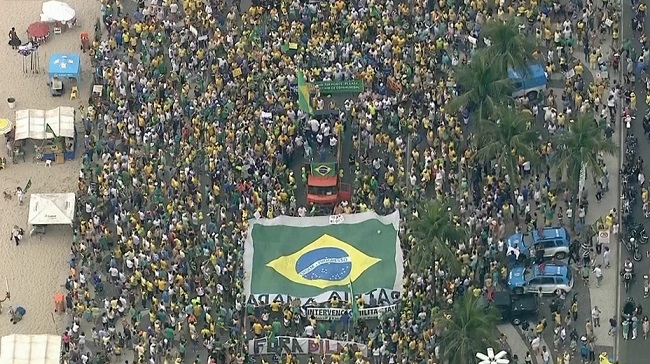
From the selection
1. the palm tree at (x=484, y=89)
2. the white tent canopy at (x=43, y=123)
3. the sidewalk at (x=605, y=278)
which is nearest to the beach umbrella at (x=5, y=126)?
the white tent canopy at (x=43, y=123)

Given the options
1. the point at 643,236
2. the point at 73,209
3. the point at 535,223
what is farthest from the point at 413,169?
the point at 73,209

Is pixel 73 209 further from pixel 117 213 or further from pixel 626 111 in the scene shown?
pixel 626 111

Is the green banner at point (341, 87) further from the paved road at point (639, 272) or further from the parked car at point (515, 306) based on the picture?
the parked car at point (515, 306)

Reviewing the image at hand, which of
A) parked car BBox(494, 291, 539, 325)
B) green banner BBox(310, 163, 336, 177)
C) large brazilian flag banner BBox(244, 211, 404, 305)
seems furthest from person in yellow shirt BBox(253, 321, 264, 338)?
parked car BBox(494, 291, 539, 325)

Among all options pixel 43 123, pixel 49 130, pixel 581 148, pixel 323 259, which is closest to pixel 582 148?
pixel 581 148

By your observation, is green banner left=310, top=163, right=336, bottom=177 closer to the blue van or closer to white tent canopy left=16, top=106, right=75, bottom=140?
the blue van
